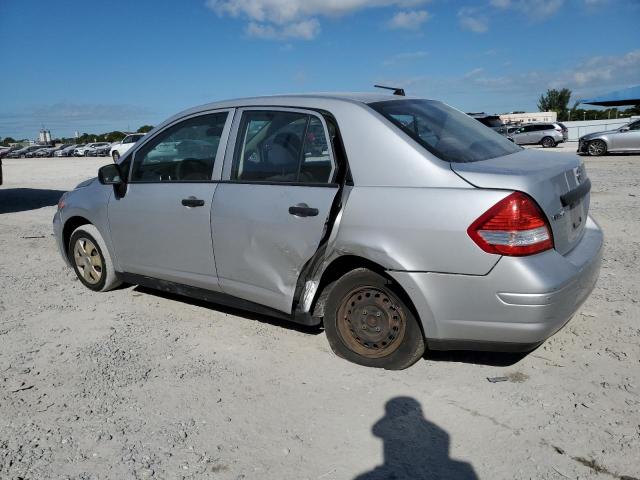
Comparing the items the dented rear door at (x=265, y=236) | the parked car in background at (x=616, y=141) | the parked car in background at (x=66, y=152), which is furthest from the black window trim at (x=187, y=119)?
the parked car in background at (x=66, y=152)

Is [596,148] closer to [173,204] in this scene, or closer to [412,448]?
[173,204]

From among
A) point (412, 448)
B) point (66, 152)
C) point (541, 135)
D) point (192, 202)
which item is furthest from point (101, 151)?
point (412, 448)

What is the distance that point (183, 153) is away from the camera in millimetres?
4402

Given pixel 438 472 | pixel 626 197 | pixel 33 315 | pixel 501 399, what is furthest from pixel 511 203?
pixel 626 197

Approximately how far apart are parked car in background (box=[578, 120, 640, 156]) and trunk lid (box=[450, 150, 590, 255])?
20.3m

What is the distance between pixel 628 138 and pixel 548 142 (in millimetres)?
10953

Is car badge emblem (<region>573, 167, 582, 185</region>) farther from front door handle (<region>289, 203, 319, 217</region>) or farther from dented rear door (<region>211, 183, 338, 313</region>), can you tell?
front door handle (<region>289, 203, 319, 217</region>)

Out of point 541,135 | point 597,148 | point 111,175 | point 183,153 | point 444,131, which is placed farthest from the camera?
point 541,135

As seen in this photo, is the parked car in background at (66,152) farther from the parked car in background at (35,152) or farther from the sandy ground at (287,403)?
the sandy ground at (287,403)

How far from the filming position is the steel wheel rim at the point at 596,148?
21.7 meters

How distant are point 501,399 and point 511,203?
1.12 meters

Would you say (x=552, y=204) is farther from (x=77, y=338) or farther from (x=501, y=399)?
(x=77, y=338)

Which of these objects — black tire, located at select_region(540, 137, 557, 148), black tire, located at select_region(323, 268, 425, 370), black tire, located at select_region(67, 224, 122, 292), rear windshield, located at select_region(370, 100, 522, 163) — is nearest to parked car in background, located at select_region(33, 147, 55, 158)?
black tire, located at select_region(540, 137, 557, 148)

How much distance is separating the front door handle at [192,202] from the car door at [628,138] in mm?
21326
